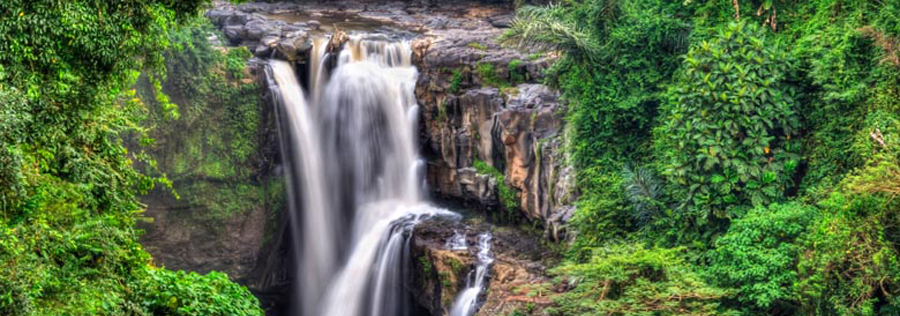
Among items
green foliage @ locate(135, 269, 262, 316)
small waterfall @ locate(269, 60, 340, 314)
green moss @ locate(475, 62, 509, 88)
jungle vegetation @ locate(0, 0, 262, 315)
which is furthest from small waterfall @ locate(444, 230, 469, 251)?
green foliage @ locate(135, 269, 262, 316)

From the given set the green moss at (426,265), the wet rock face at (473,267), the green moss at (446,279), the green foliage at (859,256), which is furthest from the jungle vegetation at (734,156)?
the green moss at (426,265)

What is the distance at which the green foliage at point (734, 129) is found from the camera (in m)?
12.1

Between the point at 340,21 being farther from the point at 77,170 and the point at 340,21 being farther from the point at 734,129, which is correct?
the point at 77,170

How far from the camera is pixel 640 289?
10.9 metres

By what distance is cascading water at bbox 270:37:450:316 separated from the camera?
65.9 feet

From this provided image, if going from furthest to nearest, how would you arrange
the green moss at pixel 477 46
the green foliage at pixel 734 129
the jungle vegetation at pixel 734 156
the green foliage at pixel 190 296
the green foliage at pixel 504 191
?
the green moss at pixel 477 46
the green foliage at pixel 504 191
the green foliage at pixel 734 129
the jungle vegetation at pixel 734 156
the green foliage at pixel 190 296

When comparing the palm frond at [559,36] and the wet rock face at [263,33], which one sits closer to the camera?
the palm frond at [559,36]

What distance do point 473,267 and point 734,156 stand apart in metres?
5.58

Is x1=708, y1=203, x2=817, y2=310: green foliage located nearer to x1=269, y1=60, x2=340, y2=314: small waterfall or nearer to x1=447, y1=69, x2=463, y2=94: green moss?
x1=447, y1=69, x2=463, y2=94: green moss

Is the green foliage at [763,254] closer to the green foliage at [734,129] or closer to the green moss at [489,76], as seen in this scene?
the green foliage at [734,129]

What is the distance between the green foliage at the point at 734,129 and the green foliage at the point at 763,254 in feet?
2.08

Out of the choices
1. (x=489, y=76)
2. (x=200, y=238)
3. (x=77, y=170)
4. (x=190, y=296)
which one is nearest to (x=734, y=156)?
(x=489, y=76)

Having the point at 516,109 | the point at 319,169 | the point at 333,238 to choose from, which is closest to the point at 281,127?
the point at 319,169

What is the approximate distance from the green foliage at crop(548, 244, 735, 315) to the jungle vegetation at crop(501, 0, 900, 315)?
1.1 inches
